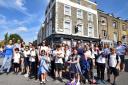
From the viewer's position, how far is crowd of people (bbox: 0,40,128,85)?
9.98 m

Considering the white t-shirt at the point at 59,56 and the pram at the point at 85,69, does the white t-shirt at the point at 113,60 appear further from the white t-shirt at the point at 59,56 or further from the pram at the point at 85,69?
the white t-shirt at the point at 59,56

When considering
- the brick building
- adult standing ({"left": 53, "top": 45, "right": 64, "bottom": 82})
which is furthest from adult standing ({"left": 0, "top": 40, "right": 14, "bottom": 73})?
the brick building

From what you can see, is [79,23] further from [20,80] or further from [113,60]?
[20,80]

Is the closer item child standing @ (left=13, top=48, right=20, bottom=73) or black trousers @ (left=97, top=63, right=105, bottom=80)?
black trousers @ (left=97, top=63, right=105, bottom=80)

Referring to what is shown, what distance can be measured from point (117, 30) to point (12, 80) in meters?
34.6

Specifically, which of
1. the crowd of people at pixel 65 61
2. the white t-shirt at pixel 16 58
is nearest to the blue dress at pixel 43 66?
the crowd of people at pixel 65 61

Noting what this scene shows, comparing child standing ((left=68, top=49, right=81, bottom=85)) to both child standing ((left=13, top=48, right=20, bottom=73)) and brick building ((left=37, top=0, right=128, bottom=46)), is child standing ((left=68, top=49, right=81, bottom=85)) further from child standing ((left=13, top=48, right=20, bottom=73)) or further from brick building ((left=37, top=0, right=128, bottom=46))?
brick building ((left=37, top=0, right=128, bottom=46))

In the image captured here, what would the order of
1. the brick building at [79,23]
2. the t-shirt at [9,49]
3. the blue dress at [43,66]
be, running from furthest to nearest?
the brick building at [79,23] < the t-shirt at [9,49] < the blue dress at [43,66]

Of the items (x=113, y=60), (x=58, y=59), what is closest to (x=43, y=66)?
(x=58, y=59)

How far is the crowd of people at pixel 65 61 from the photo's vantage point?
9977mm

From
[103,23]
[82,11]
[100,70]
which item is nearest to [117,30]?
[103,23]

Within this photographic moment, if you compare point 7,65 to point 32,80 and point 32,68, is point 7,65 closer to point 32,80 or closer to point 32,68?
point 32,68

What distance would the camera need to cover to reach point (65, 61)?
11141mm

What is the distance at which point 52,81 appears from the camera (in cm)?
1029
